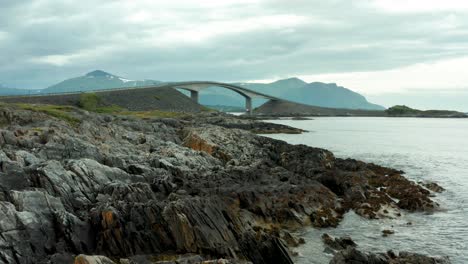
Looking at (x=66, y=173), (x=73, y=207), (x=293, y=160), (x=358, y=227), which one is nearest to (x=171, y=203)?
(x=73, y=207)

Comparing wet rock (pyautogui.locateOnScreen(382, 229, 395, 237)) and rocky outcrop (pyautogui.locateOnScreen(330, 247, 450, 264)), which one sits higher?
rocky outcrop (pyautogui.locateOnScreen(330, 247, 450, 264))

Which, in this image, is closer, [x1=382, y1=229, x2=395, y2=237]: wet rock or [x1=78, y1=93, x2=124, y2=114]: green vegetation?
[x1=382, y1=229, x2=395, y2=237]: wet rock

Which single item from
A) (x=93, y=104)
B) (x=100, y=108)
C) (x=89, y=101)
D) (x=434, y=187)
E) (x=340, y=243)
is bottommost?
(x=340, y=243)

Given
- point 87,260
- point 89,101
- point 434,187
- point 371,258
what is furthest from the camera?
point 89,101

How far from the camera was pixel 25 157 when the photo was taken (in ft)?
102

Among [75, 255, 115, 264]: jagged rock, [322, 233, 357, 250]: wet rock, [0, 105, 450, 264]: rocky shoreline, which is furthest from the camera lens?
[322, 233, 357, 250]: wet rock

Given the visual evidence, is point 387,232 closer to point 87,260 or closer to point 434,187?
point 434,187

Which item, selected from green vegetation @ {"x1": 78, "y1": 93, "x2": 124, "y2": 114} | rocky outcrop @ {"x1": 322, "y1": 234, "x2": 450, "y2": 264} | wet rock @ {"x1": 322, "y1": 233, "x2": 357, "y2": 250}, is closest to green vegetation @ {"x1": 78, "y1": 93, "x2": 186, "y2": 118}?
green vegetation @ {"x1": 78, "y1": 93, "x2": 124, "y2": 114}

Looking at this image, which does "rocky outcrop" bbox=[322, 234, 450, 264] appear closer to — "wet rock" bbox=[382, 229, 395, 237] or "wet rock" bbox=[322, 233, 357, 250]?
"wet rock" bbox=[322, 233, 357, 250]

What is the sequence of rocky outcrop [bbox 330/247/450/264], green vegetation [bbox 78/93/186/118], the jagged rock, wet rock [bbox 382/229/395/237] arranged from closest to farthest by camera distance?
the jagged rock
rocky outcrop [bbox 330/247/450/264]
wet rock [bbox 382/229/395/237]
green vegetation [bbox 78/93/186/118]

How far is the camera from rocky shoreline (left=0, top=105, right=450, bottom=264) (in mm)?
21391

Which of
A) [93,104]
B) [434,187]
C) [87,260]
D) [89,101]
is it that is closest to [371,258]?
[87,260]

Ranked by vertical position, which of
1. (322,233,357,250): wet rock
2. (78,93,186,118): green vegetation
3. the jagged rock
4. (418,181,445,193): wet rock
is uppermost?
(78,93,186,118): green vegetation

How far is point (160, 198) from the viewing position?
29.1m
